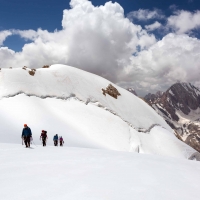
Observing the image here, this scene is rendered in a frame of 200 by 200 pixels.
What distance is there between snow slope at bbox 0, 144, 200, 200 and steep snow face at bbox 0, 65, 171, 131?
41.9 meters

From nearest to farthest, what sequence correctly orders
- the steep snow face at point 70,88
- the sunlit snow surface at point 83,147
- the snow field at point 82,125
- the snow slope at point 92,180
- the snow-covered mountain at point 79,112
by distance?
the snow slope at point 92,180 < the sunlit snow surface at point 83,147 < the snow field at point 82,125 < the snow-covered mountain at point 79,112 < the steep snow face at point 70,88

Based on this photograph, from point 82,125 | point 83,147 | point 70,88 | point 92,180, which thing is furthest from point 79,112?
point 92,180

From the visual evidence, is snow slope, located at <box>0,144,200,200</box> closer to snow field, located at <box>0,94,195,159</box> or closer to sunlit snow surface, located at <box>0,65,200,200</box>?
sunlit snow surface, located at <box>0,65,200,200</box>

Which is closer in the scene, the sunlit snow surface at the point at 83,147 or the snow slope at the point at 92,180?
the snow slope at the point at 92,180

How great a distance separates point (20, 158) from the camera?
11898 millimetres

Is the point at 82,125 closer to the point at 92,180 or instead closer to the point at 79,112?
the point at 79,112

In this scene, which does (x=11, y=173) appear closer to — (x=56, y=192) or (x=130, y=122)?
(x=56, y=192)

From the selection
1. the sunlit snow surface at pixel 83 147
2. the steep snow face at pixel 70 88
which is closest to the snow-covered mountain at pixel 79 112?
the steep snow face at pixel 70 88

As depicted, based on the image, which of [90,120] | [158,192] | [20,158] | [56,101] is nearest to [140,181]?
[158,192]

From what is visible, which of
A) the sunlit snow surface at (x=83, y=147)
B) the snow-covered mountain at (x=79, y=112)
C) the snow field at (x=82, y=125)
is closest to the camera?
the sunlit snow surface at (x=83, y=147)

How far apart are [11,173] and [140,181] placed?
226 inches

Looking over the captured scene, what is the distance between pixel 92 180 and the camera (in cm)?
832

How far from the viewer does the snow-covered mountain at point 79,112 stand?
40.0 metres

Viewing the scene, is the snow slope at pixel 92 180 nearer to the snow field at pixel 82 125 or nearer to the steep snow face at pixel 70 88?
the snow field at pixel 82 125
